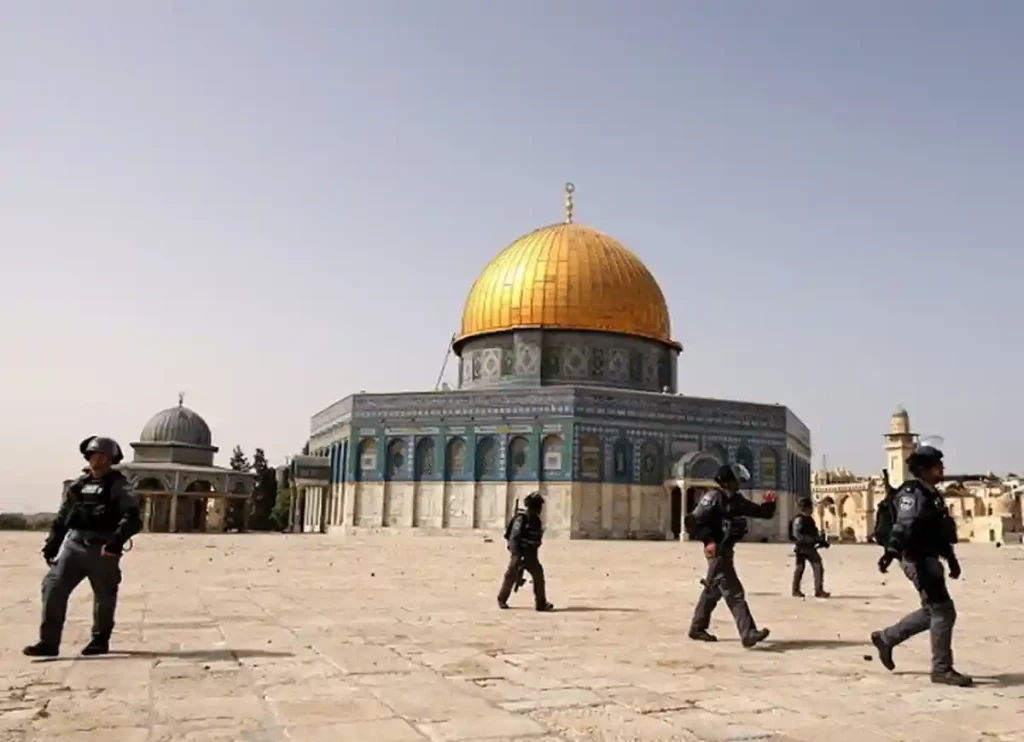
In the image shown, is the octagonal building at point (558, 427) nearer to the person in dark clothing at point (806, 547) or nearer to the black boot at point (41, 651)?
the person in dark clothing at point (806, 547)

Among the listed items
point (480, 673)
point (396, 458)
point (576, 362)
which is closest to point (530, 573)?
point (480, 673)

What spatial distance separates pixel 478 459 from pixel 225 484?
1554 centimetres

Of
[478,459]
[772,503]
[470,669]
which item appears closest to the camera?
[470,669]

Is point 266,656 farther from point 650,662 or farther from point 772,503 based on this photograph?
point 772,503

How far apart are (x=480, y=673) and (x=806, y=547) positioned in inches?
304

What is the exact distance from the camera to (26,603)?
10.6m

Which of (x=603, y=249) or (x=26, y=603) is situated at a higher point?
(x=603, y=249)

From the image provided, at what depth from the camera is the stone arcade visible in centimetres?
4875

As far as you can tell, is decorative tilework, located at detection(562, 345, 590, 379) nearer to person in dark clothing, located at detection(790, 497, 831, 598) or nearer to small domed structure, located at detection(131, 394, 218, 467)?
small domed structure, located at detection(131, 394, 218, 467)

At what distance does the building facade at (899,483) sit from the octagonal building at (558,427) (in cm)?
1741

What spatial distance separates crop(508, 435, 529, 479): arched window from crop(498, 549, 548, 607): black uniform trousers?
30.4 metres

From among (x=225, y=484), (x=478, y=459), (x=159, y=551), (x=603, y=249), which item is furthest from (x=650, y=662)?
(x=225, y=484)

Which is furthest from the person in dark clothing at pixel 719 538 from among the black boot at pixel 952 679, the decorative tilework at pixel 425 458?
the decorative tilework at pixel 425 458

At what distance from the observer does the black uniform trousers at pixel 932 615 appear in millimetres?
6219
